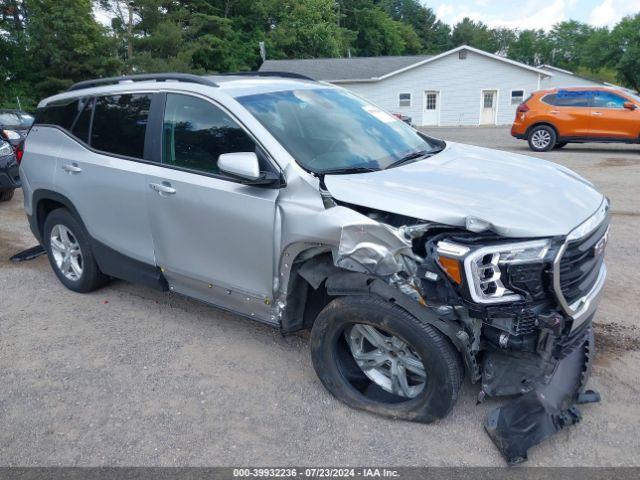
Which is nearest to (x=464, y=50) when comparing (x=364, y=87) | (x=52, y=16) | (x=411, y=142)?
(x=364, y=87)

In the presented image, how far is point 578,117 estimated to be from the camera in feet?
47.6

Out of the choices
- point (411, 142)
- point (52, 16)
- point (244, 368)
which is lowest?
point (244, 368)

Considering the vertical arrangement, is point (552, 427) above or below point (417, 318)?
below

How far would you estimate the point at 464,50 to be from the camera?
105 ft

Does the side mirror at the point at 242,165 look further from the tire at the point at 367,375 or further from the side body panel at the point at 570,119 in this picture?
the side body panel at the point at 570,119

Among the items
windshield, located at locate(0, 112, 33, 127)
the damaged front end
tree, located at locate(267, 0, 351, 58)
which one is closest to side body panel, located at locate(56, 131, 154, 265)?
the damaged front end

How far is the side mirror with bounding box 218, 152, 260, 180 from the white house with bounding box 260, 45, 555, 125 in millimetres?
30365

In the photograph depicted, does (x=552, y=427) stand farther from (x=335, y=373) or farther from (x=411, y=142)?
(x=411, y=142)

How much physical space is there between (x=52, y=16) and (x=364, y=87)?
20.0m

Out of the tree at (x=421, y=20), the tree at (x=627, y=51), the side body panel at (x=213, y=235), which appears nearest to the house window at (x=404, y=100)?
the tree at (x=627, y=51)

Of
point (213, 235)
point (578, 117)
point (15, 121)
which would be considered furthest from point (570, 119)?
point (15, 121)

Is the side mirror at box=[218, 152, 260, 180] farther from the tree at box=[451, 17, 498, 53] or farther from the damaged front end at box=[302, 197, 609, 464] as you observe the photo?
the tree at box=[451, 17, 498, 53]

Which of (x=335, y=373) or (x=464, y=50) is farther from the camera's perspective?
(x=464, y=50)

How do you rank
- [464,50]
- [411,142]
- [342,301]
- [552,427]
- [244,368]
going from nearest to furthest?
[552,427]
[342,301]
[244,368]
[411,142]
[464,50]
